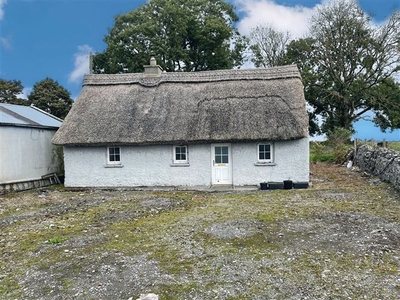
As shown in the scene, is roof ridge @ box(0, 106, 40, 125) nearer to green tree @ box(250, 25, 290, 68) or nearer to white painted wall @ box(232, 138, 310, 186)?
white painted wall @ box(232, 138, 310, 186)

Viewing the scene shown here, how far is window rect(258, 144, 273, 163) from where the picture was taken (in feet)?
47.1

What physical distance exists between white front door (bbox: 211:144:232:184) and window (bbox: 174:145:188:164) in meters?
1.25

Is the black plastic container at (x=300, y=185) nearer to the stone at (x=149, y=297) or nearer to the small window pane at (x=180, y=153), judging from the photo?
the small window pane at (x=180, y=153)

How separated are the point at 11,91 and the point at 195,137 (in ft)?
96.9

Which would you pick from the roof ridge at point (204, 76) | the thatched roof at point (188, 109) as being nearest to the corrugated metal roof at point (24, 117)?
the thatched roof at point (188, 109)

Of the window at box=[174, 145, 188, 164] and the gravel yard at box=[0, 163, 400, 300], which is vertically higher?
the window at box=[174, 145, 188, 164]

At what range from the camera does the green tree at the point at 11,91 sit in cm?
3397

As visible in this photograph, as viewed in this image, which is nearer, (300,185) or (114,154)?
(300,185)

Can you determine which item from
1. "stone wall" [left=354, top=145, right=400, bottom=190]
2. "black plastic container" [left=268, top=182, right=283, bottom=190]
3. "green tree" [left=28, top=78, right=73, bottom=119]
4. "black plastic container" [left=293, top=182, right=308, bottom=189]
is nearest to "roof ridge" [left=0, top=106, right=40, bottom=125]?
"black plastic container" [left=268, top=182, right=283, bottom=190]

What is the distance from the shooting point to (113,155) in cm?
1520

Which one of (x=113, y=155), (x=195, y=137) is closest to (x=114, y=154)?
(x=113, y=155)

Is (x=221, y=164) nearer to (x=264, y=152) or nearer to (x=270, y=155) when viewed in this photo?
(x=264, y=152)

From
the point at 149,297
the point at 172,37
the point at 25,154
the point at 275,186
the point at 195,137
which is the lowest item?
the point at 149,297

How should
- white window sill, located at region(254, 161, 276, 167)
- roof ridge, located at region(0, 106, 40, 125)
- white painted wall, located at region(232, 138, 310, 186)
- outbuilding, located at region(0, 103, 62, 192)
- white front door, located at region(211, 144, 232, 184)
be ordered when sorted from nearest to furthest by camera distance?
1. white painted wall, located at region(232, 138, 310, 186)
2. white window sill, located at region(254, 161, 276, 167)
3. outbuilding, located at region(0, 103, 62, 192)
4. white front door, located at region(211, 144, 232, 184)
5. roof ridge, located at region(0, 106, 40, 125)
